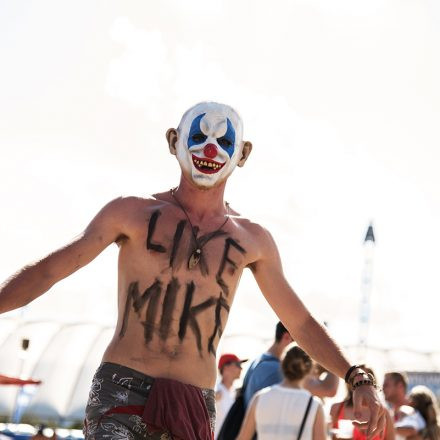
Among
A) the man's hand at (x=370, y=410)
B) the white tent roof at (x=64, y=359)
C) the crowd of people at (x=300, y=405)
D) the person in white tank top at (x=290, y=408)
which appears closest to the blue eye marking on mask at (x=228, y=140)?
the man's hand at (x=370, y=410)

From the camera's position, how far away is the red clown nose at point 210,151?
530 centimetres

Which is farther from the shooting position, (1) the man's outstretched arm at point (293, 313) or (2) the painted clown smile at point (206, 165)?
(2) the painted clown smile at point (206, 165)

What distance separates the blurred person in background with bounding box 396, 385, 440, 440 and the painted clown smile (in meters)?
4.75

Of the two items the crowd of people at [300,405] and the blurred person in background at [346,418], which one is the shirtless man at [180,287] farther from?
the blurred person in background at [346,418]

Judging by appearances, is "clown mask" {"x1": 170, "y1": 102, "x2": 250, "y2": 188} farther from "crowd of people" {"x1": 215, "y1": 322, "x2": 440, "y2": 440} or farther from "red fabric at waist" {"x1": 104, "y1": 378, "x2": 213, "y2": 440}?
"crowd of people" {"x1": 215, "y1": 322, "x2": 440, "y2": 440}

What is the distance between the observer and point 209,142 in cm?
534

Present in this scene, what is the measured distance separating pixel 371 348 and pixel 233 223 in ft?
155

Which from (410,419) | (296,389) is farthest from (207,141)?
(410,419)

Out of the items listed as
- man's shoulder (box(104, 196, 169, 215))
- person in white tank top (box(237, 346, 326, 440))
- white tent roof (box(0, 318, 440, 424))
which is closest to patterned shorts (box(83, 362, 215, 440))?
man's shoulder (box(104, 196, 169, 215))

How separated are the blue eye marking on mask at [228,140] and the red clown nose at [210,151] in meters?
0.06

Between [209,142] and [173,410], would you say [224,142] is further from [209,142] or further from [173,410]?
[173,410]

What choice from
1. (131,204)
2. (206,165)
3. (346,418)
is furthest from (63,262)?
(346,418)

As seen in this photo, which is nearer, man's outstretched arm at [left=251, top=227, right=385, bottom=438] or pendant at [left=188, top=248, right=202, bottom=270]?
pendant at [left=188, top=248, right=202, bottom=270]

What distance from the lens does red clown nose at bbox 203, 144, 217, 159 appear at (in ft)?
17.4
